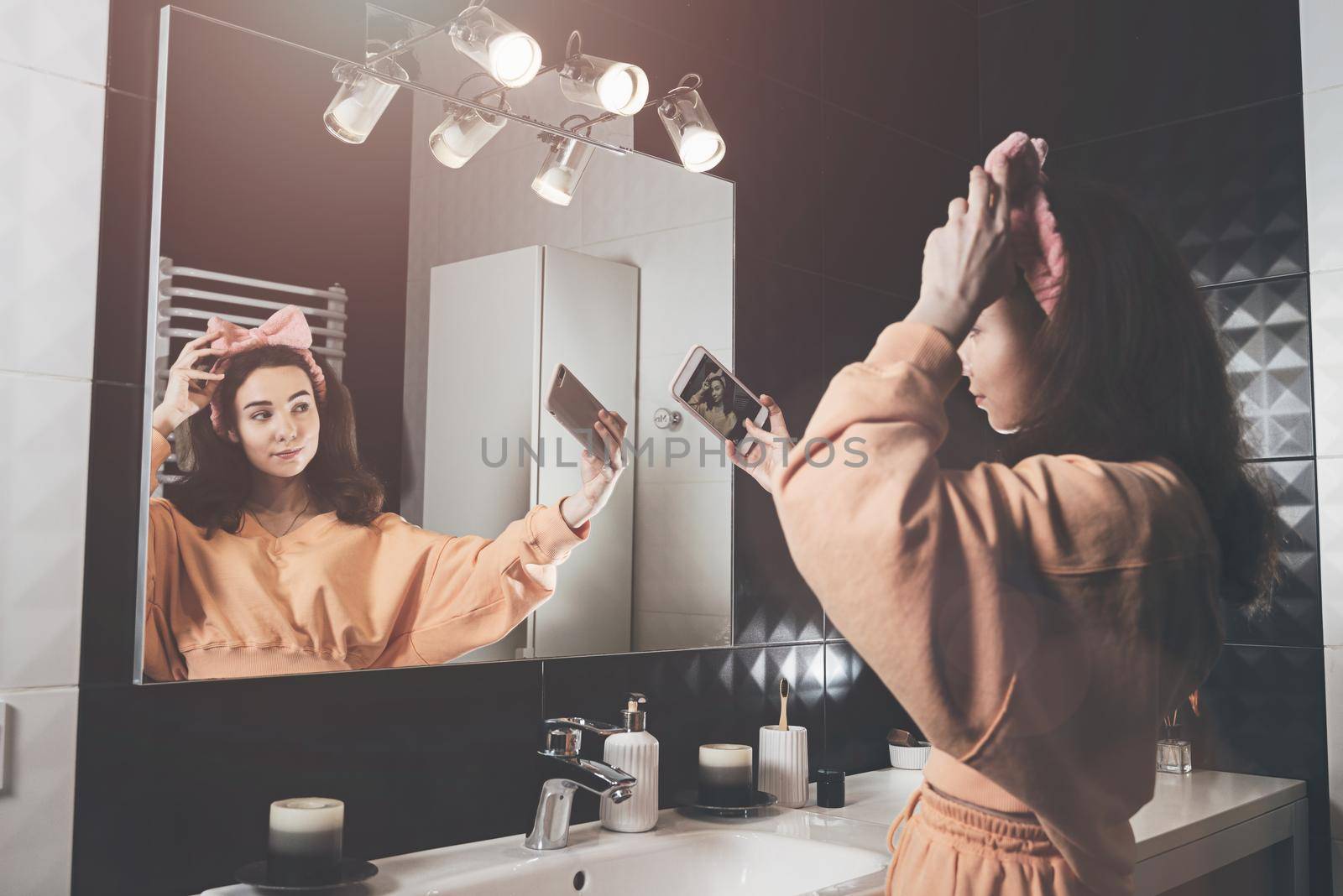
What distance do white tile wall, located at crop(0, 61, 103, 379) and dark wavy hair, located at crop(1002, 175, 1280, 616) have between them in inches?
37.7

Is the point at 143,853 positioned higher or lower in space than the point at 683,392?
lower

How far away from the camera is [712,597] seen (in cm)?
181

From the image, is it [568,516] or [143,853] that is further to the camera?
[568,516]

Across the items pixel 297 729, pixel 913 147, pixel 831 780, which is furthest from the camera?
pixel 913 147

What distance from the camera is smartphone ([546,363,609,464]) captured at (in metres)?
1.55

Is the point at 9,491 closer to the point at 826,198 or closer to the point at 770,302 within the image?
the point at 770,302

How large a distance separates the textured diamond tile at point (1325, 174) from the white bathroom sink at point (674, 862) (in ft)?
4.49

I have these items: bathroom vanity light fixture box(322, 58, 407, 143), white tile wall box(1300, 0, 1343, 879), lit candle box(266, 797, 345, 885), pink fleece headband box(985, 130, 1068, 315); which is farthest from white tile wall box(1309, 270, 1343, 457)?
lit candle box(266, 797, 345, 885)

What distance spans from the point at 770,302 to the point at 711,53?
17.2 inches

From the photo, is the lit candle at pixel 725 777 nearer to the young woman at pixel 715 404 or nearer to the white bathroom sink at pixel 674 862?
the white bathroom sink at pixel 674 862

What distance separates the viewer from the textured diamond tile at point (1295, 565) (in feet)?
6.70

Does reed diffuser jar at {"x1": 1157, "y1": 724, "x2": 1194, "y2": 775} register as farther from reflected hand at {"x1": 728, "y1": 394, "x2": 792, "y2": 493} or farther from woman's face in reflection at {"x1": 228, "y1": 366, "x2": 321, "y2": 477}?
woman's face in reflection at {"x1": 228, "y1": 366, "x2": 321, "y2": 477}

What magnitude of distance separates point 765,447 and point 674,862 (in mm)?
647

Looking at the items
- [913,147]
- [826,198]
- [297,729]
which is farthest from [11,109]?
[913,147]
